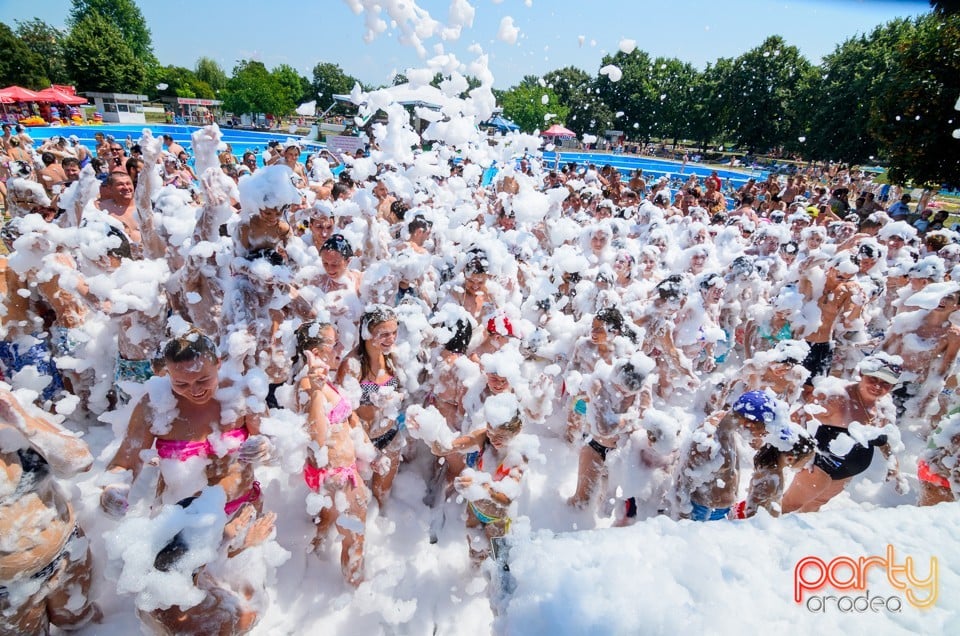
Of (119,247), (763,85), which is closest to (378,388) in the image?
(119,247)

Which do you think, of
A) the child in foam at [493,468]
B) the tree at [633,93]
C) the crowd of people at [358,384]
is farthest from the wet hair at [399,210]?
the tree at [633,93]

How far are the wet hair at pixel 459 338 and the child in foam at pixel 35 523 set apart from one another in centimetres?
200

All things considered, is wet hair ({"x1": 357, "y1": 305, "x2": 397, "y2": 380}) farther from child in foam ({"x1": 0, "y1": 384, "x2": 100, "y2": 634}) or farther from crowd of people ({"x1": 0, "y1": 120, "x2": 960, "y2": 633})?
child in foam ({"x1": 0, "y1": 384, "x2": 100, "y2": 634})

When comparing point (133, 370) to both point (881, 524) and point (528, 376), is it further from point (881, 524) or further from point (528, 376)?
point (881, 524)

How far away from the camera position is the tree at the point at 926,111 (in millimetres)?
11211

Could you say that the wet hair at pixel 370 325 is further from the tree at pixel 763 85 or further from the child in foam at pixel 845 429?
the tree at pixel 763 85

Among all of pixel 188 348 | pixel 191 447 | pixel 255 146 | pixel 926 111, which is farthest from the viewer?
pixel 255 146

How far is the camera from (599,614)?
2.90 ft

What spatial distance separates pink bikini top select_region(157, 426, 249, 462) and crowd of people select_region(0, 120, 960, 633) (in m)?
0.01

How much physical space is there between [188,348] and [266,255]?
1.21 metres

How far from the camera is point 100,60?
37.2 m

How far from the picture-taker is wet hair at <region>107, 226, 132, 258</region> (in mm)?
3303

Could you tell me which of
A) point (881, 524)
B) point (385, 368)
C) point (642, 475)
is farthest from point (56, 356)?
point (881, 524)

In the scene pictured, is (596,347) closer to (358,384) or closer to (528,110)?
(358,384)
